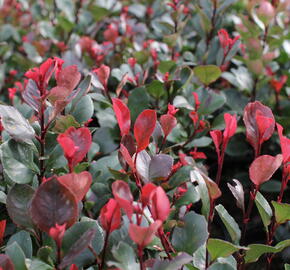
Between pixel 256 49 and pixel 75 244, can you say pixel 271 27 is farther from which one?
pixel 75 244

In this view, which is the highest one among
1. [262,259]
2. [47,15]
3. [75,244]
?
[75,244]

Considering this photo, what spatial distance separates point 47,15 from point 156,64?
1221 mm

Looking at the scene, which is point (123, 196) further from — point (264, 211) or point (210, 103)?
point (210, 103)

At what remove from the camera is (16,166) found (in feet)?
3.43

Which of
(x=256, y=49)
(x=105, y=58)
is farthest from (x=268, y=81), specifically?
(x=105, y=58)

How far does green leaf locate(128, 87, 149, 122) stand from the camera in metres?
1.48

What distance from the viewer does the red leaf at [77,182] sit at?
85 centimetres

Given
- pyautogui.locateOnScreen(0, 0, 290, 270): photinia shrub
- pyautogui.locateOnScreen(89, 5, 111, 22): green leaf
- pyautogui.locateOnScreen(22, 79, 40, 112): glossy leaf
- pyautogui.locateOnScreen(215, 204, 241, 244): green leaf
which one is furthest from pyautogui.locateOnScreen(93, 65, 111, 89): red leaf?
pyautogui.locateOnScreen(89, 5, 111, 22): green leaf

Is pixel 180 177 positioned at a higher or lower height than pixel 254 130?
lower

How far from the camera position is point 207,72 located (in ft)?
5.37

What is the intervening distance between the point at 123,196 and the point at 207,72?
0.88 m

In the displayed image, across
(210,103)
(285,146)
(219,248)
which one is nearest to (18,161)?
(219,248)

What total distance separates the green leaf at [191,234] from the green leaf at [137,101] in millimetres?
517

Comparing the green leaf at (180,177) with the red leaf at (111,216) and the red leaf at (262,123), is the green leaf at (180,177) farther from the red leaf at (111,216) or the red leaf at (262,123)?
the red leaf at (111,216)
